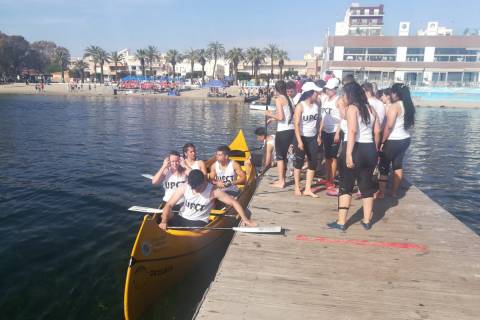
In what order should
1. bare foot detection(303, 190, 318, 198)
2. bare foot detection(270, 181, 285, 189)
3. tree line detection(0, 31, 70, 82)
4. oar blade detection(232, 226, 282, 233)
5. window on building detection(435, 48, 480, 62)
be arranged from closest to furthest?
oar blade detection(232, 226, 282, 233) → bare foot detection(303, 190, 318, 198) → bare foot detection(270, 181, 285, 189) → window on building detection(435, 48, 480, 62) → tree line detection(0, 31, 70, 82)

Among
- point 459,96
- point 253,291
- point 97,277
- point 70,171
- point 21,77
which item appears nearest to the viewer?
point 253,291

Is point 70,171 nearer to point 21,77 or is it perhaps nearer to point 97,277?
point 97,277

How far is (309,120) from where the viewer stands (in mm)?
7305

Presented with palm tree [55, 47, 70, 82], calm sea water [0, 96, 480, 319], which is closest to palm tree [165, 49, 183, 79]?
palm tree [55, 47, 70, 82]

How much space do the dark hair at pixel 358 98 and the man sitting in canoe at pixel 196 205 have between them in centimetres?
252

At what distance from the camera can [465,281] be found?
466cm

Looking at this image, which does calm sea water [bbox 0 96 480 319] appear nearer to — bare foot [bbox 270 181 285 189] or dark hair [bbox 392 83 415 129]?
bare foot [bbox 270 181 285 189]

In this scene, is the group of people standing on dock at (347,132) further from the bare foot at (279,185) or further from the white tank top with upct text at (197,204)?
the white tank top with upct text at (197,204)

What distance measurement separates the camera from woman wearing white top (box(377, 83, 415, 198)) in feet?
22.9

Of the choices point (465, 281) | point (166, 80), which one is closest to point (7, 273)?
point (465, 281)

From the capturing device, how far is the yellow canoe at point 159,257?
198 inches

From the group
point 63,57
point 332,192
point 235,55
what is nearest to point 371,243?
point 332,192

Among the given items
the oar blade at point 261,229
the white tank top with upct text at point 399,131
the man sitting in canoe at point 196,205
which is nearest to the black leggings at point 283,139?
the white tank top with upct text at point 399,131

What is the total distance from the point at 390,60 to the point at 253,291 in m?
82.1
